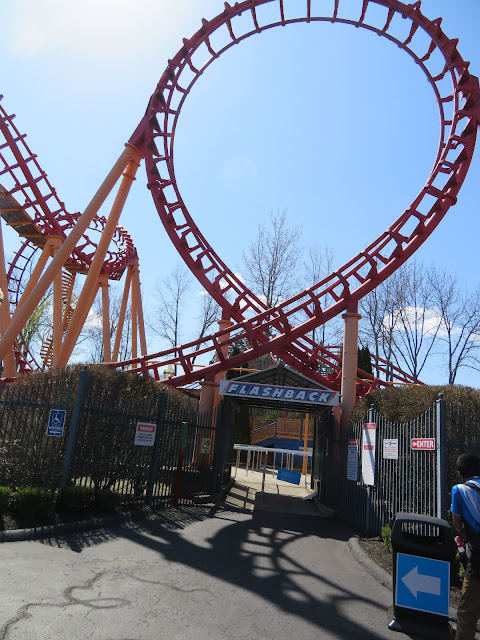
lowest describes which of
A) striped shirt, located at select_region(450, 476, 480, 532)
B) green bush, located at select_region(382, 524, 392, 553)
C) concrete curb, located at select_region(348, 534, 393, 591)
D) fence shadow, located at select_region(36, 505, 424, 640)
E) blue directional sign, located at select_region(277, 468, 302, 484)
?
fence shadow, located at select_region(36, 505, 424, 640)

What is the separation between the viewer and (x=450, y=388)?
7.92 metres

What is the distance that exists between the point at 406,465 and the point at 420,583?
3134 millimetres

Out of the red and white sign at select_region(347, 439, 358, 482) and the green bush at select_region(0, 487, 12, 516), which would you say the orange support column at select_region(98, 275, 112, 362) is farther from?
the green bush at select_region(0, 487, 12, 516)

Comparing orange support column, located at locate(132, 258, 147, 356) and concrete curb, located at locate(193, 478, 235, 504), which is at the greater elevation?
orange support column, located at locate(132, 258, 147, 356)

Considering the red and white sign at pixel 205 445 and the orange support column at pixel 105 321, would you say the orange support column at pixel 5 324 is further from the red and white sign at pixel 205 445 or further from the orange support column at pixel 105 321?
the red and white sign at pixel 205 445

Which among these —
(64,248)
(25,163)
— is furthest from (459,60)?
(25,163)

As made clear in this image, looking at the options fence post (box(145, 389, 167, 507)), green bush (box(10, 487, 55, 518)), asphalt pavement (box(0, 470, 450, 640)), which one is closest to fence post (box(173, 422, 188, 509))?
fence post (box(145, 389, 167, 507))

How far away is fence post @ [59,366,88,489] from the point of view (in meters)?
8.28

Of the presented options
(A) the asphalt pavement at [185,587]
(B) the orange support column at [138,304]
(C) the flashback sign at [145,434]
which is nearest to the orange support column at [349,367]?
(A) the asphalt pavement at [185,587]

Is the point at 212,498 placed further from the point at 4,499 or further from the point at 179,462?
the point at 4,499

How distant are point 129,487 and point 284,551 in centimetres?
359

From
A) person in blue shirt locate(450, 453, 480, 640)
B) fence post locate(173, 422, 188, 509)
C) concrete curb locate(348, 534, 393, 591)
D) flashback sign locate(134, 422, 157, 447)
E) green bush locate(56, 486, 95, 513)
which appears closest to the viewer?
person in blue shirt locate(450, 453, 480, 640)

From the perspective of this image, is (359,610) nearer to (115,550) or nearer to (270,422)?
(115,550)

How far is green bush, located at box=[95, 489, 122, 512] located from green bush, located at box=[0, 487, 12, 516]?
1562mm
